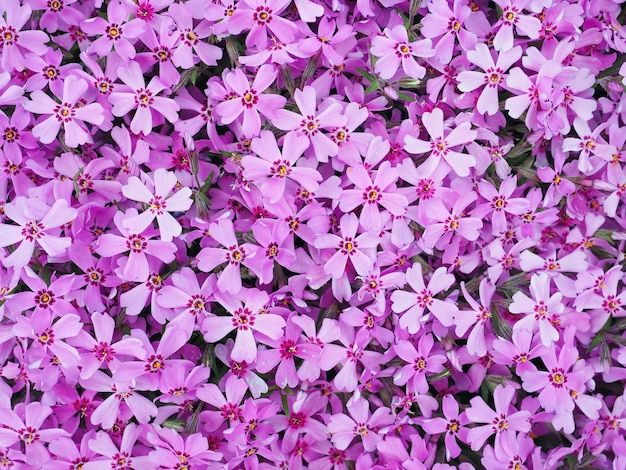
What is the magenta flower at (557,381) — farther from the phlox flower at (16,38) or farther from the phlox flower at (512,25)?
the phlox flower at (16,38)

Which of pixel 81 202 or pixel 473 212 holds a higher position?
pixel 81 202

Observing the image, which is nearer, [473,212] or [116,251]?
[116,251]

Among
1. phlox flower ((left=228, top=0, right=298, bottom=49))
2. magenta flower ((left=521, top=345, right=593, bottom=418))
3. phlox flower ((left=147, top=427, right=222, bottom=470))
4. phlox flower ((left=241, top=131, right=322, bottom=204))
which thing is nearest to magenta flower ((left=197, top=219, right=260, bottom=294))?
phlox flower ((left=241, top=131, right=322, bottom=204))

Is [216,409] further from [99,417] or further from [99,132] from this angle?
[99,132]

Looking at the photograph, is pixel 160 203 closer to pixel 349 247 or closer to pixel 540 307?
pixel 349 247

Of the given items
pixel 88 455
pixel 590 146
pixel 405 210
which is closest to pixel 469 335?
pixel 405 210

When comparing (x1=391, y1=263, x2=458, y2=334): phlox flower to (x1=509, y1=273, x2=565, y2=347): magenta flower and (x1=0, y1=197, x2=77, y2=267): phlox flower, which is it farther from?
(x1=0, y1=197, x2=77, y2=267): phlox flower
